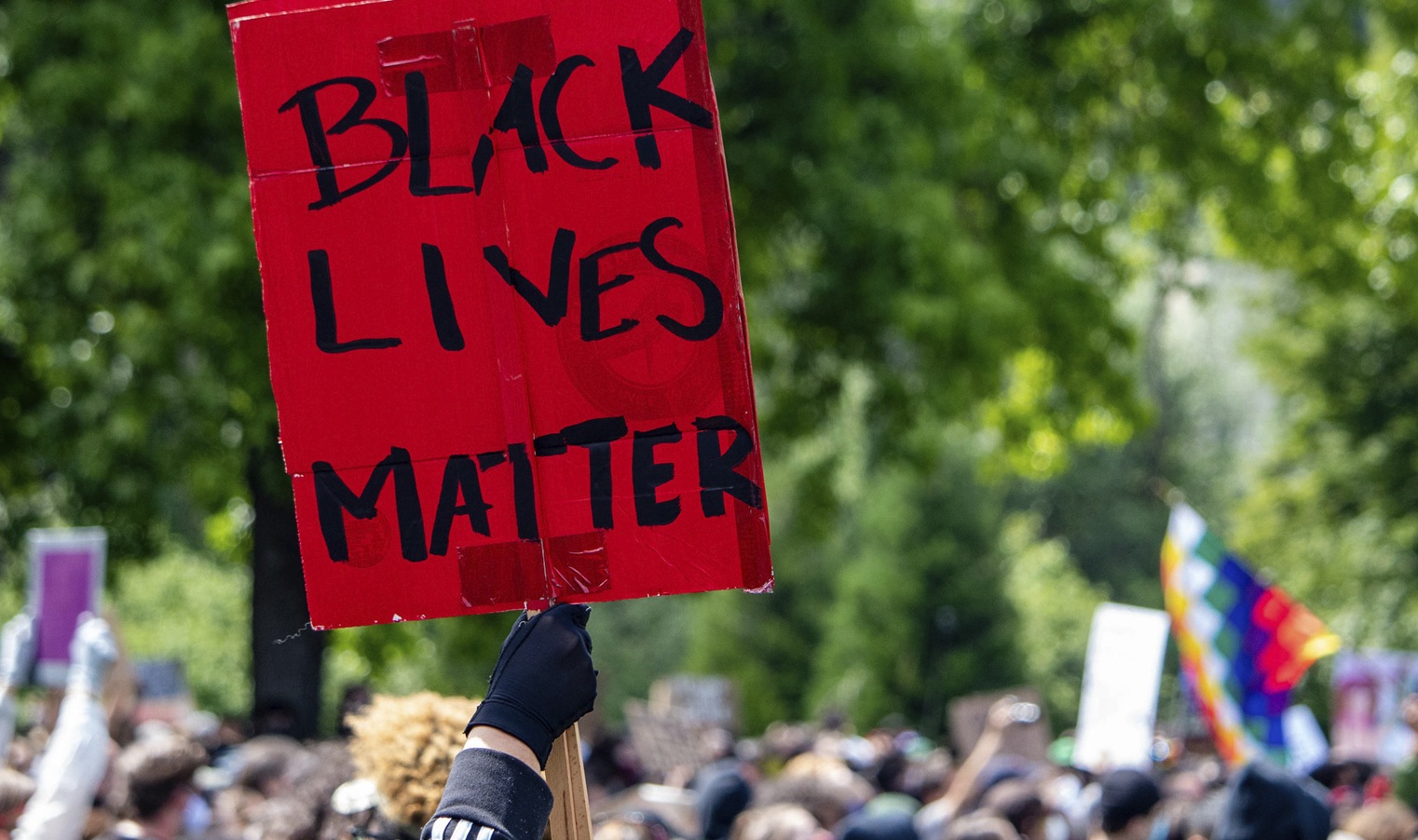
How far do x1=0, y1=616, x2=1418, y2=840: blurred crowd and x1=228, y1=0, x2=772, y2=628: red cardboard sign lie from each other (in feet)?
2.13

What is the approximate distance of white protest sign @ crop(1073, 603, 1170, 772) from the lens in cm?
874

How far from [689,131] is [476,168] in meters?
0.36

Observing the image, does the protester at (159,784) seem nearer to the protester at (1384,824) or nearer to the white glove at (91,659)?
the white glove at (91,659)

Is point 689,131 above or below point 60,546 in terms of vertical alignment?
above

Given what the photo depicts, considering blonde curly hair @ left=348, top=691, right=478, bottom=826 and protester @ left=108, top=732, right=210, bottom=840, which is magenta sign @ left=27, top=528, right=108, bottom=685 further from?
blonde curly hair @ left=348, top=691, right=478, bottom=826

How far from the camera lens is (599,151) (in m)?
2.68

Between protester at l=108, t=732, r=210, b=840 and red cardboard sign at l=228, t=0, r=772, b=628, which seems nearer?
red cardboard sign at l=228, t=0, r=772, b=628

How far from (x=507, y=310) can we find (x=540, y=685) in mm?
718

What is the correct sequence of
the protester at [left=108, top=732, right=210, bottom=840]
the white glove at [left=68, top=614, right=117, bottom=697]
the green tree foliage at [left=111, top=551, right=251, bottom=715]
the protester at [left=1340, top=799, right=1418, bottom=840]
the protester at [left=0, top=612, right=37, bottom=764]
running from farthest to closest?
the green tree foliage at [left=111, top=551, right=251, bottom=715] → the protester at [left=0, top=612, right=37, bottom=764] → the protester at [left=1340, top=799, right=1418, bottom=840] → the protester at [left=108, top=732, right=210, bottom=840] → the white glove at [left=68, top=614, right=117, bottom=697]

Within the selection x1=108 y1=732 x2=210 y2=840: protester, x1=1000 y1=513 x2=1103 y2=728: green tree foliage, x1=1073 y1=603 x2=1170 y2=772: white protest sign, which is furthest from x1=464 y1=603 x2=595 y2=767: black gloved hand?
x1=1000 y1=513 x2=1103 y2=728: green tree foliage

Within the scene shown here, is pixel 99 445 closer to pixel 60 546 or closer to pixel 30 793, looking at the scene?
pixel 60 546

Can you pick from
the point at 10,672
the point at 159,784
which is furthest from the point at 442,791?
the point at 10,672

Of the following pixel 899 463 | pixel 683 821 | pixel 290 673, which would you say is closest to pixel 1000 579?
pixel 899 463

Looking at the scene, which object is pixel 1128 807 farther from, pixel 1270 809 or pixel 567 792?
pixel 567 792
